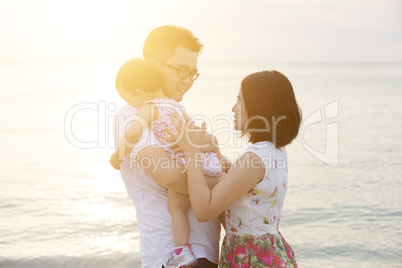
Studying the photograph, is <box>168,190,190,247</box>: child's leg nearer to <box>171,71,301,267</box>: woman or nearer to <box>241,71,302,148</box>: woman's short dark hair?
<box>171,71,301,267</box>: woman

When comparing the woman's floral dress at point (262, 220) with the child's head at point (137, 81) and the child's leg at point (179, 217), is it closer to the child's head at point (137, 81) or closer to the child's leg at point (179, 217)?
the child's leg at point (179, 217)

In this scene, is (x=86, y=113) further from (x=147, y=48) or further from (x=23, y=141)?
(x=147, y=48)

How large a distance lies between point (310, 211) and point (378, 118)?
13631 millimetres

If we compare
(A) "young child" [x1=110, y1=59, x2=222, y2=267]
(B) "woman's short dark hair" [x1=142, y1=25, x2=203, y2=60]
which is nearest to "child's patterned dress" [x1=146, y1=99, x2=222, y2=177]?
(A) "young child" [x1=110, y1=59, x2=222, y2=267]

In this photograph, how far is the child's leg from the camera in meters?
2.46

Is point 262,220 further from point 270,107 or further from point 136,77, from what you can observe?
point 136,77

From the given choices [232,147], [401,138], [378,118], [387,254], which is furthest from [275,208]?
[378,118]

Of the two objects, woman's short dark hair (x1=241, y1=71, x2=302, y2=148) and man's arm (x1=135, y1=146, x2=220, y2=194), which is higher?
woman's short dark hair (x1=241, y1=71, x2=302, y2=148)

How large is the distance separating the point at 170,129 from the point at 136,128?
171mm

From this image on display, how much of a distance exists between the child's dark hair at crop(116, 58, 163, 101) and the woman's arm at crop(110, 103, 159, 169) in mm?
115

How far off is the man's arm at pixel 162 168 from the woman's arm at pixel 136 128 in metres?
0.09

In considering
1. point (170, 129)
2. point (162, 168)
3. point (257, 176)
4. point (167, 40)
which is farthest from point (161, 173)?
point (167, 40)

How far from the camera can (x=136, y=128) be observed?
2.45 m

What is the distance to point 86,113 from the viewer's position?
1018 inches
